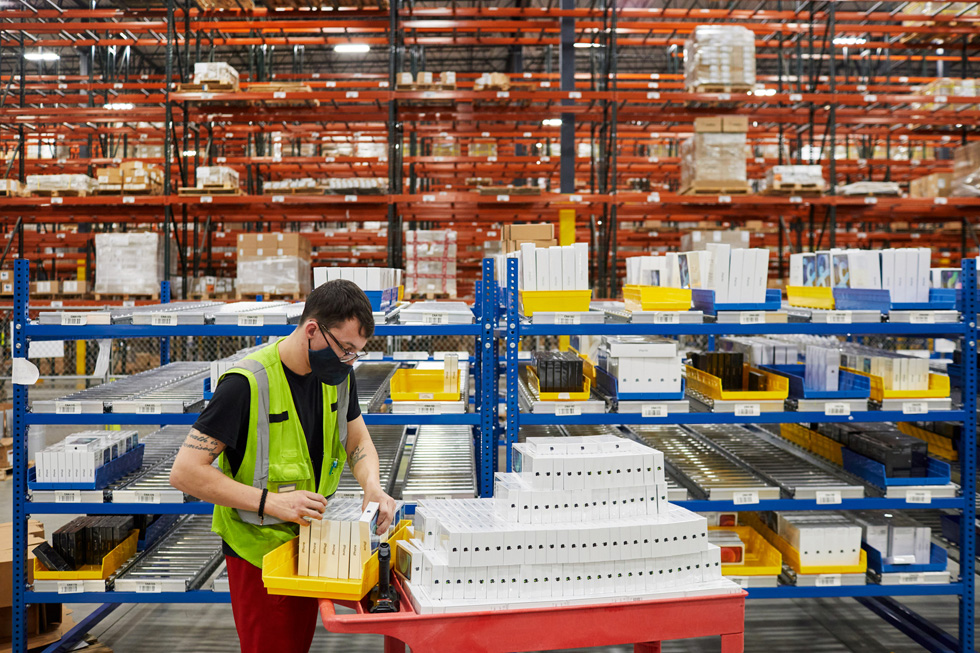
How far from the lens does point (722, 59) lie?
8.46 metres

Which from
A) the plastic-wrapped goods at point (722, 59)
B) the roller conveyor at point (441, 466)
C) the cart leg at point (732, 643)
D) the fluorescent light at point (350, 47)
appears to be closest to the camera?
the cart leg at point (732, 643)

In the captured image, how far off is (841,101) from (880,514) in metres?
6.40

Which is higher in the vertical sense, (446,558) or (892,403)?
(892,403)

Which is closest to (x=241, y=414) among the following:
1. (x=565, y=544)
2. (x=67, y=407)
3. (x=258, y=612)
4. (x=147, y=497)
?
(x=258, y=612)

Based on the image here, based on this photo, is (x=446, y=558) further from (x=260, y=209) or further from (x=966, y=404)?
A: (x=260, y=209)

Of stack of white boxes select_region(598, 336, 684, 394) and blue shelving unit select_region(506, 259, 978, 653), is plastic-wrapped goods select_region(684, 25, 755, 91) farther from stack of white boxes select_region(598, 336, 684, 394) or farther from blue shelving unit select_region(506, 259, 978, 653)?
stack of white boxes select_region(598, 336, 684, 394)

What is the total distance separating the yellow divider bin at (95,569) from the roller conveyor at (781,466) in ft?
13.1

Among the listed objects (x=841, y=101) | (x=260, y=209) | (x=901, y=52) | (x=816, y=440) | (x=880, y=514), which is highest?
(x=901, y=52)

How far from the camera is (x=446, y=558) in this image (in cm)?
238

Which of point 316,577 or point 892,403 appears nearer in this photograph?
point 316,577

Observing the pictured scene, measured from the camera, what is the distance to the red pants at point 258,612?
8.25ft

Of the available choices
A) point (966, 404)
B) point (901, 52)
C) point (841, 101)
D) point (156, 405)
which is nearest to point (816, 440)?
point (966, 404)

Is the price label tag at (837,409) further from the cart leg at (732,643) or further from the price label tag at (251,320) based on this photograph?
the price label tag at (251,320)

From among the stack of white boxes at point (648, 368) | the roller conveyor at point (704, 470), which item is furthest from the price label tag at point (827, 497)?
the stack of white boxes at point (648, 368)
